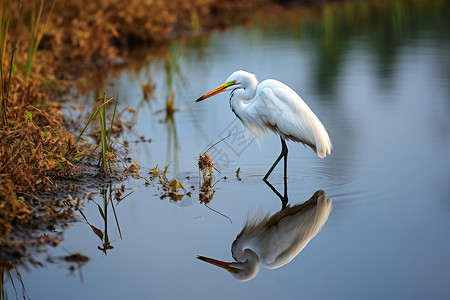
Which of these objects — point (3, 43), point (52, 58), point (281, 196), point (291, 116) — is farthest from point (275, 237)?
point (52, 58)

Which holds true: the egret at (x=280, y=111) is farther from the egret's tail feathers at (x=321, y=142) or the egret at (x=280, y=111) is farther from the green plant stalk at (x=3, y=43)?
the green plant stalk at (x=3, y=43)

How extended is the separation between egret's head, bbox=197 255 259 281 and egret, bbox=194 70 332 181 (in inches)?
68.2

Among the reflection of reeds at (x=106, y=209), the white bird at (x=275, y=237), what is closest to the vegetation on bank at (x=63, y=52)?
the reflection of reeds at (x=106, y=209)

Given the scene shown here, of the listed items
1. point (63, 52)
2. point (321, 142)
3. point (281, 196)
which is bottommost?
point (281, 196)

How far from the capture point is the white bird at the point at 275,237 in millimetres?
3740

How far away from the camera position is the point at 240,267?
12.1 feet

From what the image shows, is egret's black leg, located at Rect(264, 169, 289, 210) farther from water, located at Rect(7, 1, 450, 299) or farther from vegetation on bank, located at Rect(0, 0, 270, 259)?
vegetation on bank, located at Rect(0, 0, 270, 259)

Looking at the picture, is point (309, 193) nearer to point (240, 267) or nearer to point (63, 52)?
point (240, 267)

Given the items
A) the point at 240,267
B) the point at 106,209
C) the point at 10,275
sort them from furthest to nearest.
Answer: the point at 106,209, the point at 240,267, the point at 10,275

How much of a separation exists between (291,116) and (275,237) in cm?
142

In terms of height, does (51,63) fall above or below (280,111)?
above

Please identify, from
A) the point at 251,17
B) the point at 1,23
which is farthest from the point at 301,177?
the point at 251,17

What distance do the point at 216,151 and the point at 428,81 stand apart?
469cm

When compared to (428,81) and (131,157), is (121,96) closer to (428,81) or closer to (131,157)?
(131,157)
